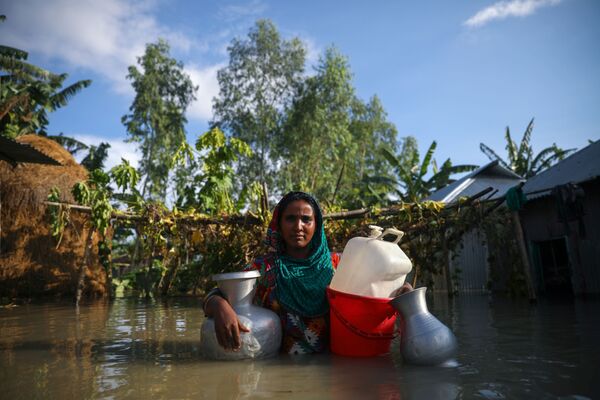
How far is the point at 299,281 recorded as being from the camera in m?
2.69

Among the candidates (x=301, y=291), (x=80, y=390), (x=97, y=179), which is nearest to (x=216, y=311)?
(x=301, y=291)

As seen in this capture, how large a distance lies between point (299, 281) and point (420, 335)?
84 cm

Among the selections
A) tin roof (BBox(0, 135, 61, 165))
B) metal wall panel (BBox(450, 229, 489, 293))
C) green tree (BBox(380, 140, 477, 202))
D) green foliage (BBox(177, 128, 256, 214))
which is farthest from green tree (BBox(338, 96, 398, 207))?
tin roof (BBox(0, 135, 61, 165))

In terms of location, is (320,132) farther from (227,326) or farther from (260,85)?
(227,326)

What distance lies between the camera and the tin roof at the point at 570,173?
8390 millimetres

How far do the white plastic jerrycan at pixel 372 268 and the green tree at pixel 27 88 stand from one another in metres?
17.6

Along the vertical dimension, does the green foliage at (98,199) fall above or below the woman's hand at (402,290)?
above

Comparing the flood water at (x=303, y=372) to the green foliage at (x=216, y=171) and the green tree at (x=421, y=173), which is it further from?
the green tree at (x=421, y=173)

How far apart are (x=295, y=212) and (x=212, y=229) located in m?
5.62

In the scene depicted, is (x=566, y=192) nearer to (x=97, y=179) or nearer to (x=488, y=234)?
(x=488, y=234)

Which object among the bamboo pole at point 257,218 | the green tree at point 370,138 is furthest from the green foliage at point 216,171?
the green tree at point 370,138

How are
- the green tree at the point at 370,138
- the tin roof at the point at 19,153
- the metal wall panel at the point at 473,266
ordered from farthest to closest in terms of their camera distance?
the green tree at the point at 370,138, the metal wall panel at the point at 473,266, the tin roof at the point at 19,153

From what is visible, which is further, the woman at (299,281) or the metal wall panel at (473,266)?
the metal wall panel at (473,266)

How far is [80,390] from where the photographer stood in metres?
1.87
